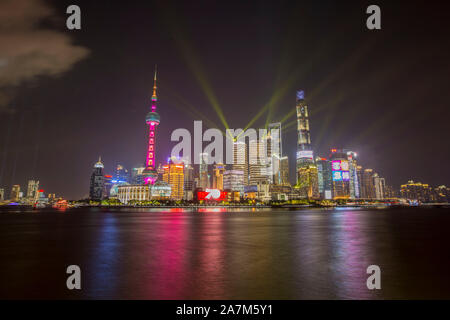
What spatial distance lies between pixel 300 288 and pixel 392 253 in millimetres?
15836

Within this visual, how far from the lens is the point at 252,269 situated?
61.3ft

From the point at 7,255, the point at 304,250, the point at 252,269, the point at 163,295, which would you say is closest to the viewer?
the point at 163,295

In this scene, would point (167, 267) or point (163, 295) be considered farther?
point (167, 267)

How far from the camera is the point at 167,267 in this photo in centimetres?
1942
